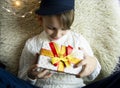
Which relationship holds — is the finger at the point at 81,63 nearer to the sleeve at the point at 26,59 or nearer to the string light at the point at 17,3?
the sleeve at the point at 26,59

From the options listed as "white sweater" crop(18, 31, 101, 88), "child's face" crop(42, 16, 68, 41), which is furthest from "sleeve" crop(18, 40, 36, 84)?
"child's face" crop(42, 16, 68, 41)

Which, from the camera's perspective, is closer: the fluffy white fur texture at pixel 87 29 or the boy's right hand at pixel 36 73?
the boy's right hand at pixel 36 73

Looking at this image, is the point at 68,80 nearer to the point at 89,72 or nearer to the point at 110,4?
the point at 89,72

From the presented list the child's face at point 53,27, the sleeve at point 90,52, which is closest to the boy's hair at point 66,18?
the child's face at point 53,27

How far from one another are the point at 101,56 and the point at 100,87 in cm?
16

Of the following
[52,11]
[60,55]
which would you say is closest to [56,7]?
[52,11]

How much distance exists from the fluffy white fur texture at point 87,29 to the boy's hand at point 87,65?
0.09 metres

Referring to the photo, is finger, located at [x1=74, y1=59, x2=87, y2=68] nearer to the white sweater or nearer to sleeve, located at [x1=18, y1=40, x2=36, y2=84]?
the white sweater

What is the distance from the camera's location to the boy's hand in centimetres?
112

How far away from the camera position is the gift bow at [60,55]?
3.53 feet

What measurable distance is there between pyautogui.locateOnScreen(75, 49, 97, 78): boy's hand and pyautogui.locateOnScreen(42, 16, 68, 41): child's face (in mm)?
124

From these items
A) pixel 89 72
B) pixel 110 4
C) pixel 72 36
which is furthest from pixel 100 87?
pixel 110 4

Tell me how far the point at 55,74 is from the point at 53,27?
0.19 metres

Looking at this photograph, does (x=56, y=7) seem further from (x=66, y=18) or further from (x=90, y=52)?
(x=90, y=52)
